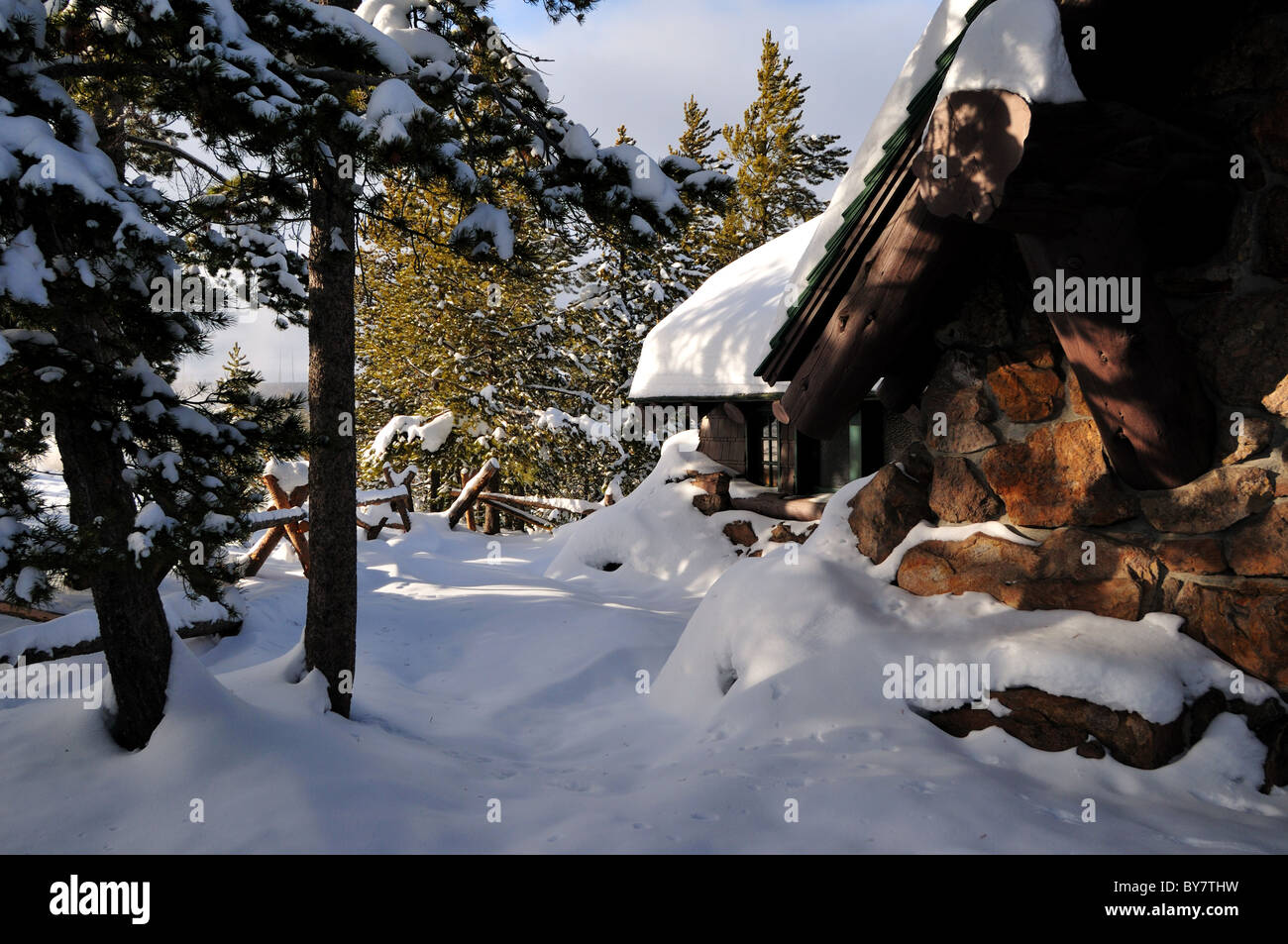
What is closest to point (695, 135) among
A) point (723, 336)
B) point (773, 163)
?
point (773, 163)

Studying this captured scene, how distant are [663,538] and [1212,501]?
6848 mm

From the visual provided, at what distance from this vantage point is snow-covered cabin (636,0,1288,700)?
2684mm

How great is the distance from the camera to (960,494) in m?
4.07

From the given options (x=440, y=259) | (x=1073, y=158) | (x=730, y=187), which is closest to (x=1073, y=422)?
(x=1073, y=158)

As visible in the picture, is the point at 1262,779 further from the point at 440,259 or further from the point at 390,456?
the point at 440,259

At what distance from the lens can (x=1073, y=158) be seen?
262cm

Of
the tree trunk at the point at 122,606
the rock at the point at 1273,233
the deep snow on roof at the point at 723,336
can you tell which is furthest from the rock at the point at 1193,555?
the deep snow on roof at the point at 723,336

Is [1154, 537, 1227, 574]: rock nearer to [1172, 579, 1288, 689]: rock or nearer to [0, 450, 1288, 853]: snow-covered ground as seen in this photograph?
[1172, 579, 1288, 689]: rock

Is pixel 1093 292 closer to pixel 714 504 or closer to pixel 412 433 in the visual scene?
pixel 714 504

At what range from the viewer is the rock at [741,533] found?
29.4 feet

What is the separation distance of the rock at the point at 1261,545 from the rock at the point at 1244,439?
241 millimetres

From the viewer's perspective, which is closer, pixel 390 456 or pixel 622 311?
pixel 390 456

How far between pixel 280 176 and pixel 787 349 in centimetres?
304
